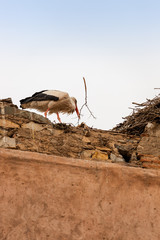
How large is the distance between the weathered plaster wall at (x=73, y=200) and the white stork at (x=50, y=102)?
4.41 meters

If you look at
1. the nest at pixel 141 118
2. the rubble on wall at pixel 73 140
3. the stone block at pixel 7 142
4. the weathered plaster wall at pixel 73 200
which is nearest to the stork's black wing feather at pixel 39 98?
the nest at pixel 141 118

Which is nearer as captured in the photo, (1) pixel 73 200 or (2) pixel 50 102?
(1) pixel 73 200

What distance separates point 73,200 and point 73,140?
2.09m

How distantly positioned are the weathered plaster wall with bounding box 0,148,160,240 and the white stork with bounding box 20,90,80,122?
4.41m

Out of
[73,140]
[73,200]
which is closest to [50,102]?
[73,140]

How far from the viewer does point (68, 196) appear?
7.79 feet

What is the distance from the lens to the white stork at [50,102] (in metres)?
6.80

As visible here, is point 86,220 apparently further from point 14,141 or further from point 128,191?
point 14,141

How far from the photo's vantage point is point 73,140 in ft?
14.6

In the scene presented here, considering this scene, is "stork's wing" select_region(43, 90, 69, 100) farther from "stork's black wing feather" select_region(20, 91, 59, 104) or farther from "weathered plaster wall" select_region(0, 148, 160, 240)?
"weathered plaster wall" select_region(0, 148, 160, 240)

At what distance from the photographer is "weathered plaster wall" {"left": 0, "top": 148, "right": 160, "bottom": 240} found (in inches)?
86.7

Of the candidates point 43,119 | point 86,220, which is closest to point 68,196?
point 86,220

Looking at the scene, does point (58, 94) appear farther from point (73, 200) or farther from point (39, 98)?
point (73, 200)

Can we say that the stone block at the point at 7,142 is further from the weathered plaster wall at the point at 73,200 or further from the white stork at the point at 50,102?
the white stork at the point at 50,102
